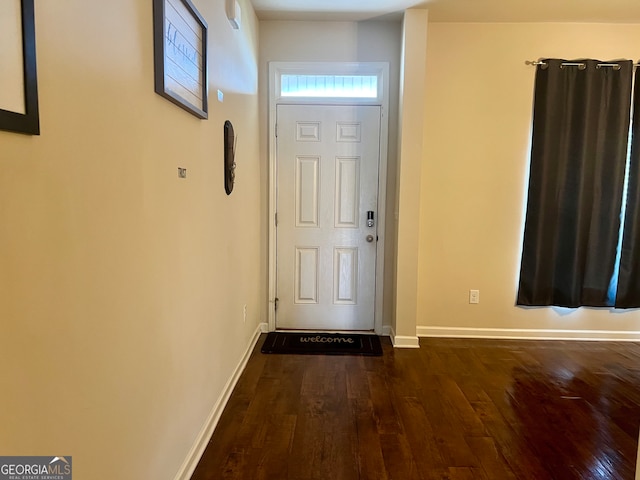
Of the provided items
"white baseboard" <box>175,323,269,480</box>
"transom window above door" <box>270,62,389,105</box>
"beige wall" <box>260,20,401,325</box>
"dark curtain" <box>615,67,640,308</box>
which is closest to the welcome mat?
"white baseboard" <box>175,323,269,480</box>

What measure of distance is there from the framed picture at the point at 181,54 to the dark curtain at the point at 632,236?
337cm

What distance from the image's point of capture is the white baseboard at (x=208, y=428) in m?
1.79

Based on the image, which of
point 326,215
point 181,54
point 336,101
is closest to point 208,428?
point 181,54

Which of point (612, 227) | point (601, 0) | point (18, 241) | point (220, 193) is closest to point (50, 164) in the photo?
point (18, 241)

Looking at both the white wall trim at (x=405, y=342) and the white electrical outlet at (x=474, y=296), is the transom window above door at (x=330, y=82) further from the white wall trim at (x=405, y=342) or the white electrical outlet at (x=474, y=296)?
the white wall trim at (x=405, y=342)

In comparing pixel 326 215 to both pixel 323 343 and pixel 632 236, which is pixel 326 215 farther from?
pixel 632 236

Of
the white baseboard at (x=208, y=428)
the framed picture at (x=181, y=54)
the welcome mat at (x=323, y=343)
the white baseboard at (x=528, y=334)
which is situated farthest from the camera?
the white baseboard at (x=528, y=334)

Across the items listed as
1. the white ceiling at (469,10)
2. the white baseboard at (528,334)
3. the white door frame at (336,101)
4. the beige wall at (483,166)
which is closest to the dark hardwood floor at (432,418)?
the white baseboard at (528,334)

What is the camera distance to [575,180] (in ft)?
11.1

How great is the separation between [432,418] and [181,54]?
2.19 m

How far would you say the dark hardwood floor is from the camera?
191 centimetres

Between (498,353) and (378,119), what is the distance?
2.15 meters

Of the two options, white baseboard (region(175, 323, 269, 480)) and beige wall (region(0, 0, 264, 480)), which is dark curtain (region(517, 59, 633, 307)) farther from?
beige wall (region(0, 0, 264, 480))

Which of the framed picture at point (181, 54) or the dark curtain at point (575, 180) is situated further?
the dark curtain at point (575, 180)
